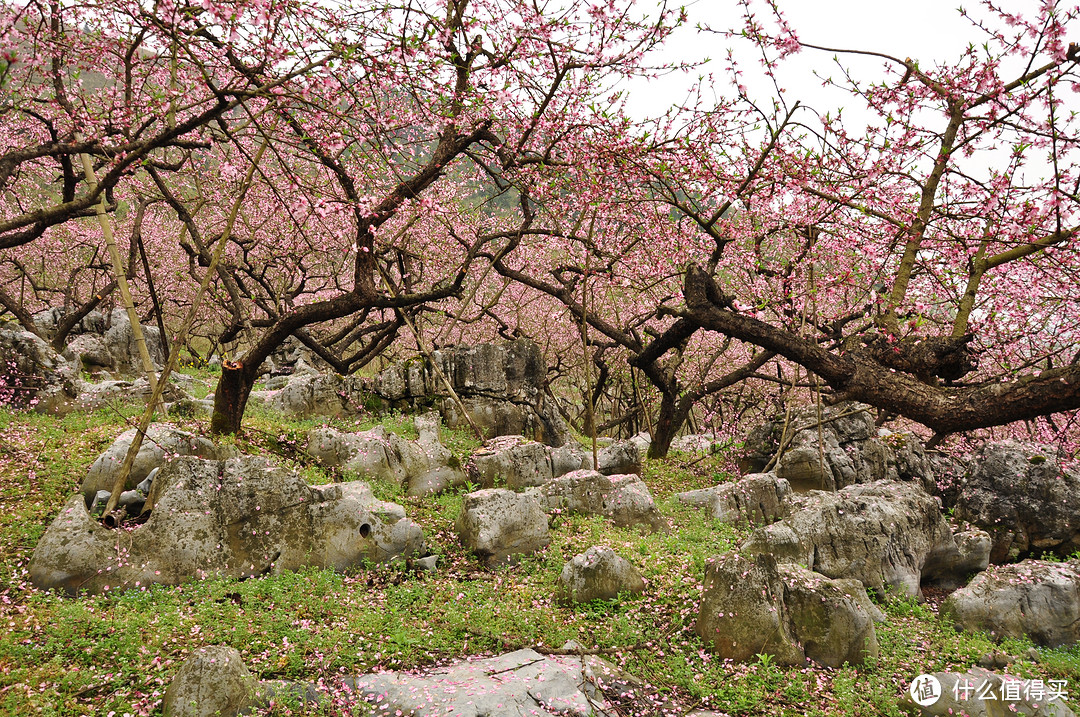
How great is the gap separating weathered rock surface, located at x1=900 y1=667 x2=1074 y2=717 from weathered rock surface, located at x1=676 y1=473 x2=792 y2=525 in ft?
18.1

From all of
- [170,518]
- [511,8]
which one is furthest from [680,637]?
[511,8]

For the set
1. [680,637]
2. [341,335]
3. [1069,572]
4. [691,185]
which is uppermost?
[691,185]

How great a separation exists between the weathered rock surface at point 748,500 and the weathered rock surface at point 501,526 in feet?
14.8

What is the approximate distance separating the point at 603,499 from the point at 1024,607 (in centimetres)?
656

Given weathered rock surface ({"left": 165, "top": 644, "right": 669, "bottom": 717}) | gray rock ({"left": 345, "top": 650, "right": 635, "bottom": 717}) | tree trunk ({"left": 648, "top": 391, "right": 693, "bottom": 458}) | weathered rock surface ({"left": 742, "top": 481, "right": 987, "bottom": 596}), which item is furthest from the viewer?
tree trunk ({"left": 648, "top": 391, "right": 693, "bottom": 458})

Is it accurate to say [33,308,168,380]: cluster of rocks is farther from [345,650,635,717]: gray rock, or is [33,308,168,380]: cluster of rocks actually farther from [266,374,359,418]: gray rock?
[345,650,635,717]: gray rock

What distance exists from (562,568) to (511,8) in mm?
8227

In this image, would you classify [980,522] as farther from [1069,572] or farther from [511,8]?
[511,8]

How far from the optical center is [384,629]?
645 cm

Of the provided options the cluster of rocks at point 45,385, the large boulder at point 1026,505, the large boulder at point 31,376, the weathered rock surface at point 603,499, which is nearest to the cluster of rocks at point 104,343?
the cluster of rocks at point 45,385

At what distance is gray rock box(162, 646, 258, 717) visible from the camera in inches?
185

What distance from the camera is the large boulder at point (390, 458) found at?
35.9 feet

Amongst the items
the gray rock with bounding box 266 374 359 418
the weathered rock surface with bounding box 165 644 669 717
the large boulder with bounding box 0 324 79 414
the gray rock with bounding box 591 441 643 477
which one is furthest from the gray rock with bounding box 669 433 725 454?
the large boulder with bounding box 0 324 79 414

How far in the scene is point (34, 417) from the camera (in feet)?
35.7
